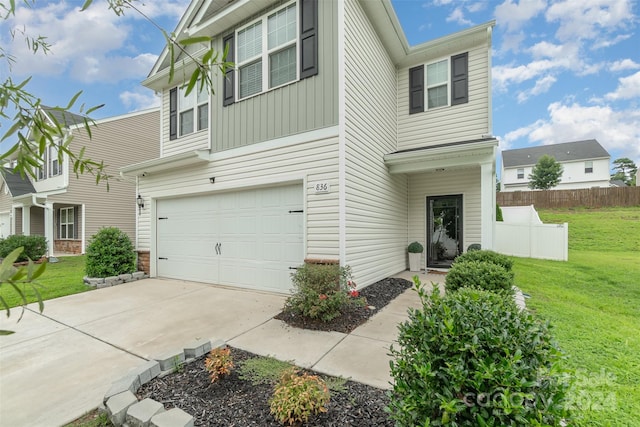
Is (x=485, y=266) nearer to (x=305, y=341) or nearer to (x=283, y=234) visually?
(x=305, y=341)

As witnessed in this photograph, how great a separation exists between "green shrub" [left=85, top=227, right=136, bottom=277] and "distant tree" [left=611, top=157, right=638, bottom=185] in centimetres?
5599

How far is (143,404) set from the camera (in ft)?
7.30

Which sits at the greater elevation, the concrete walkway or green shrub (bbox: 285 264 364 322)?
green shrub (bbox: 285 264 364 322)

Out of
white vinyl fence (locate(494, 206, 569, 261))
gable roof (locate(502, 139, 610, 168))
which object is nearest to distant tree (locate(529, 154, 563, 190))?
gable roof (locate(502, 139, 610, 168))

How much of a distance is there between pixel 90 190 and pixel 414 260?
1505 centimetres

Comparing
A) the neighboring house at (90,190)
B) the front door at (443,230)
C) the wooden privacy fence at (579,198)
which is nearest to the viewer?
the front door at (443,230)

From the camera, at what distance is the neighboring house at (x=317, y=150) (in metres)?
5.47

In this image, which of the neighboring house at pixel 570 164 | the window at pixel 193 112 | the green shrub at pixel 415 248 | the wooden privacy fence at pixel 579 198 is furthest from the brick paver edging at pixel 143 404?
the neighboring house at pixel 570 164

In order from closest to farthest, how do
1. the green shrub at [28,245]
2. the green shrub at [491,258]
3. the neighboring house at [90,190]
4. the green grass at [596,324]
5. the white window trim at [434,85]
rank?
the green grass at [596,324]
the green shrub at [491,258]
the white window trim at [434,85]
the green shrub at [28,245]
the neighboring house at [90,190]

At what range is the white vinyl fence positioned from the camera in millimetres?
9961

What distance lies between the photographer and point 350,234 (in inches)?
213

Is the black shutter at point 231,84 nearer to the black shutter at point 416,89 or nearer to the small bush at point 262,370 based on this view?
the black shutter at point 416,89

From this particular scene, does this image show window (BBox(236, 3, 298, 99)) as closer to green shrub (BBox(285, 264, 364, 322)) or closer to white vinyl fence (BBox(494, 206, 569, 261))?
green shrub (BBox(285, 264, 364, 322))

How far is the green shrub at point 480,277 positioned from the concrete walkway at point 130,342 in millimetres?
1042
